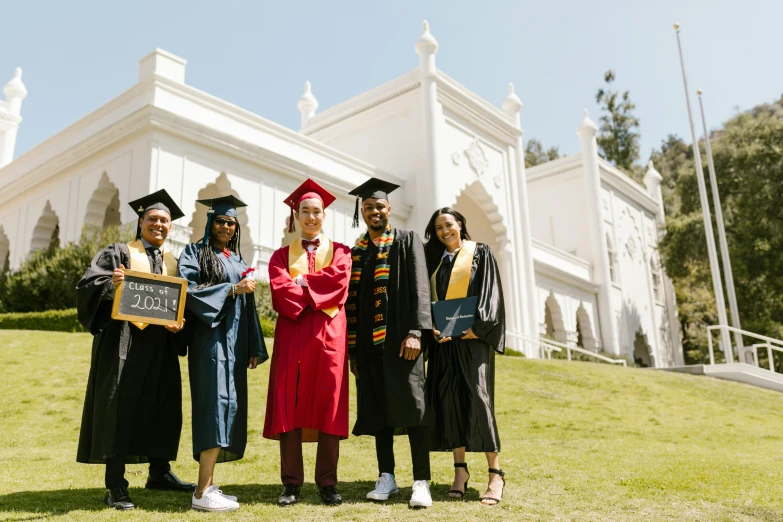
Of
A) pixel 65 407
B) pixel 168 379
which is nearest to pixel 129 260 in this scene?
pixel 168 379

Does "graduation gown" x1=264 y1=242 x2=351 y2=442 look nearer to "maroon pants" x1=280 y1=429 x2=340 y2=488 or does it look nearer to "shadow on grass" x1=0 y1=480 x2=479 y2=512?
"maroon pants" x1=280 y1=429 x2=340 y2=488

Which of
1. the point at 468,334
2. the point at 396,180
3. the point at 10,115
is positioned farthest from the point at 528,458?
the point at 10,115

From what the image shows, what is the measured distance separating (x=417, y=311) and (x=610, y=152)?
40217mm

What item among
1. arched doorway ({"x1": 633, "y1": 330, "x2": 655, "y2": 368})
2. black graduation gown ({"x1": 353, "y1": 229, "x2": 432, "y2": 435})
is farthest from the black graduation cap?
arched doorway ({"x1": 633, "y1": 330, "x2": 655, "y2": 368})

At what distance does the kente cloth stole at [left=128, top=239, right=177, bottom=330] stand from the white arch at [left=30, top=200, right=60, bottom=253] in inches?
539

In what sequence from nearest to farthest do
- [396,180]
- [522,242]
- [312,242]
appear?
[312,242], [396,180], [522,242]

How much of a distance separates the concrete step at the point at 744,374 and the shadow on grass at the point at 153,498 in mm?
12773

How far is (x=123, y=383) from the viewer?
4301mm

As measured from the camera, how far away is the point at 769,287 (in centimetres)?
2347

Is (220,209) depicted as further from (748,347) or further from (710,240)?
(710,240)

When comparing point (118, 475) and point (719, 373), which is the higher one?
point (719, 373)

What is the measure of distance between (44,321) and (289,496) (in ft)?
32.3

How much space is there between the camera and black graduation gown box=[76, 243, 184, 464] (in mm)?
4223

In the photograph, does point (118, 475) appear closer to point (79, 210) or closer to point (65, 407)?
point (65, 407)
